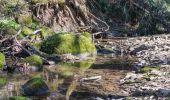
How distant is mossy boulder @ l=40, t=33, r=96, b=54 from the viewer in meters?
16.1

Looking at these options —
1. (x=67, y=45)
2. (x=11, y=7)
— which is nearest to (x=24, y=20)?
(x=11, y=7)

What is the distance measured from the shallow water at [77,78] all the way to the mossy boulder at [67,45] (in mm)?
775

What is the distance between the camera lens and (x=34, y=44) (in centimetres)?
1672

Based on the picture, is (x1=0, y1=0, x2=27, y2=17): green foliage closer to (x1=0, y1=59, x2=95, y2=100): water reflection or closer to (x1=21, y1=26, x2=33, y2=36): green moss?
(x1=21, y1=26, x2=33, y2=36): green moss

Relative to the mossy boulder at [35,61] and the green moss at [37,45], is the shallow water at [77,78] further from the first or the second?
the green moss at [37,45]

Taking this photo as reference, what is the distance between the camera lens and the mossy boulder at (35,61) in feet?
45.4

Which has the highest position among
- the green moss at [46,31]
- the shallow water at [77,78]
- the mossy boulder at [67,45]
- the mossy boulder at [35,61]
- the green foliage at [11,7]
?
the green foliage at [11,7]

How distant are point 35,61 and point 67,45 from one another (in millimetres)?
2458

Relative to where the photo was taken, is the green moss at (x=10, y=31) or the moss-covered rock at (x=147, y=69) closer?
the moss-covered rock at (x=147, y=69)

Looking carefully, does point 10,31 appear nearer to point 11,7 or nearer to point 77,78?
point 11,7

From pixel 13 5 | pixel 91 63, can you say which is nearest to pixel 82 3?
pixel 13 5

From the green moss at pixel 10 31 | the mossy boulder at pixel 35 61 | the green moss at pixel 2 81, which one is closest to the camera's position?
the green moss at pixel 2 81

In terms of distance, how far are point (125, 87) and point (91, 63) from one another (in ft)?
14.0

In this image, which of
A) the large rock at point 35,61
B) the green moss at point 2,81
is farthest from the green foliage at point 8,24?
the green moss at point 2,81
